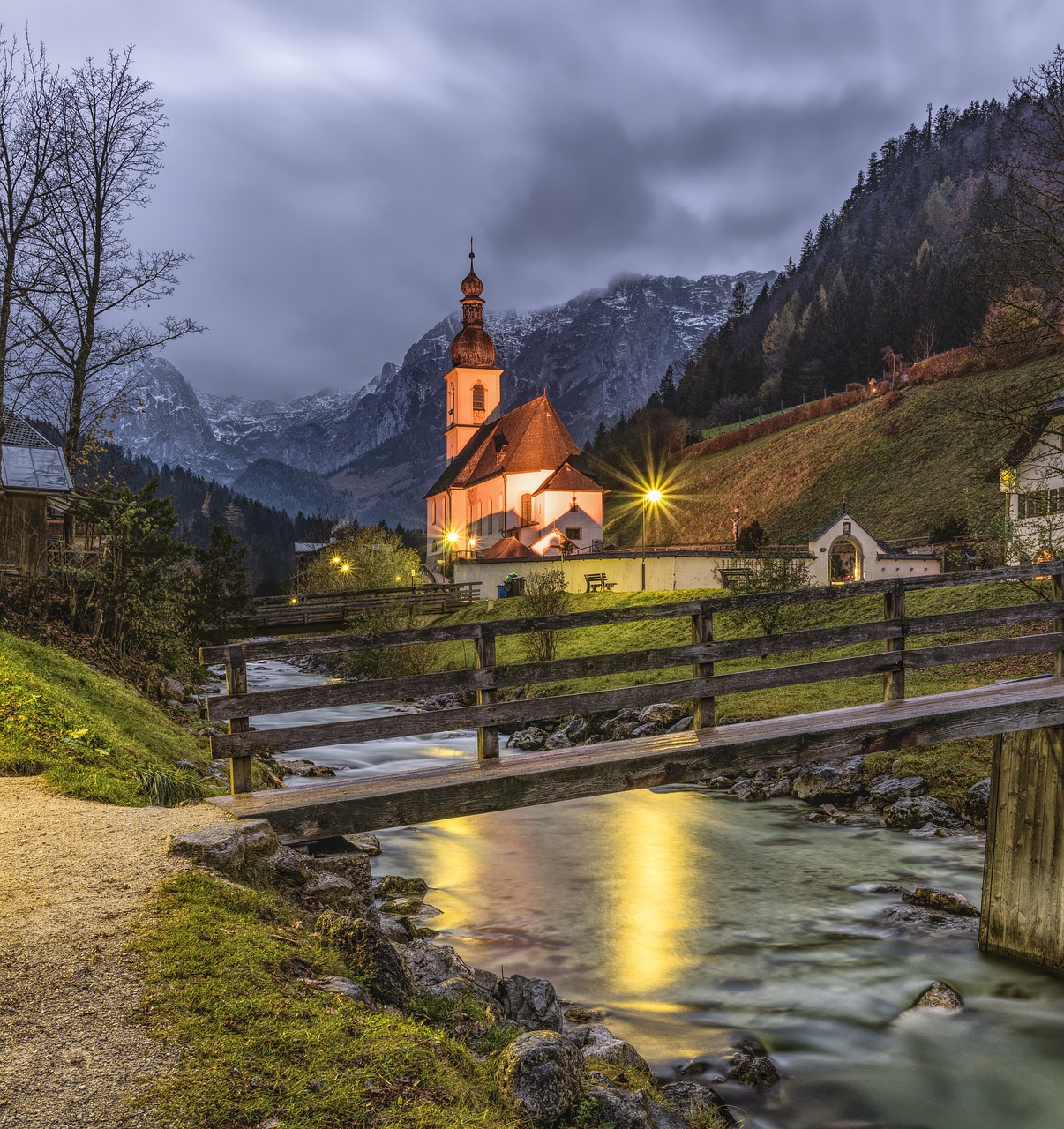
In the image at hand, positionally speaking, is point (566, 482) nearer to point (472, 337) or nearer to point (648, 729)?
point (472, 337)

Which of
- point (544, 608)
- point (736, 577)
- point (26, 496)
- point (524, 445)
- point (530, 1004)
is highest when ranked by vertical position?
point (524, 445)

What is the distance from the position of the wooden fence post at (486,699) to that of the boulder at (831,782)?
1040 cm

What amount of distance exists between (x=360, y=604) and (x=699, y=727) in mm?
41925

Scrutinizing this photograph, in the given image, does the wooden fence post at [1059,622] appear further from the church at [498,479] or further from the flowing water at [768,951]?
the church at [498,479]

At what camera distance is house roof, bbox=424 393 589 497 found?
82.9m

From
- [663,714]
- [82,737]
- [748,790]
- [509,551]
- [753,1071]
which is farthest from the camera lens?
[509,551]

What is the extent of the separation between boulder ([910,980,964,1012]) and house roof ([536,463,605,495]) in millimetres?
68782

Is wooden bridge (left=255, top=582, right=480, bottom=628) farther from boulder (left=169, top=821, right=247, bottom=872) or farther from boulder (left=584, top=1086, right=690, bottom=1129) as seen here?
boulder (left=584, top=1086, right=690, bottom=1129)

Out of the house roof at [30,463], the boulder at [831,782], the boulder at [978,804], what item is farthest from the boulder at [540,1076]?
the house roof at [30,463]

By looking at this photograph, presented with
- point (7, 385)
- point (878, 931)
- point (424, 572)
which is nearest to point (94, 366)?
point (7, 385)

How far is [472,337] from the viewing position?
108625 millimetres

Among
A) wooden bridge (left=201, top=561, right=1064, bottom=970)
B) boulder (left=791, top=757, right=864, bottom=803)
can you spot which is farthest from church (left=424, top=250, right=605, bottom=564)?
wooden bridge (left=201, top=561, right=1064, bottom=970)

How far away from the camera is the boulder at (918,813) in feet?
47.9

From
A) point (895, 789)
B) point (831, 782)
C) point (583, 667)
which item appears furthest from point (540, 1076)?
point (831, 782)
